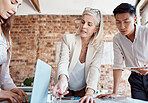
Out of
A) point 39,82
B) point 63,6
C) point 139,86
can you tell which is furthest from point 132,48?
point 63,6

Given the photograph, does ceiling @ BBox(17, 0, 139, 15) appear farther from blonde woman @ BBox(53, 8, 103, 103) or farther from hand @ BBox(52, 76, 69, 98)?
hand @ BBox(52, 76, 69, 98)

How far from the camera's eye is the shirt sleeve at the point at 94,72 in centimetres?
111

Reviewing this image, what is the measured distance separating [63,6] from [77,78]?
3.11 meters

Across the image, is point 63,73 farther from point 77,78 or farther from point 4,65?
point 4,65

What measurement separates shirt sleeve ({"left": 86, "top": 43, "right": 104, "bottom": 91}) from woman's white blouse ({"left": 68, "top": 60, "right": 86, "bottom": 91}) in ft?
0.31

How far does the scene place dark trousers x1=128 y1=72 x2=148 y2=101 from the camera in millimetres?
1375

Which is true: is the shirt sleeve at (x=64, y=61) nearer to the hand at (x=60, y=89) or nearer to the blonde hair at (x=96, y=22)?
the hand at (x=60, y=89)

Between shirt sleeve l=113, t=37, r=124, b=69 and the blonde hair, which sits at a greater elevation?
the blonde hair

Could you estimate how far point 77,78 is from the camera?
132 cm

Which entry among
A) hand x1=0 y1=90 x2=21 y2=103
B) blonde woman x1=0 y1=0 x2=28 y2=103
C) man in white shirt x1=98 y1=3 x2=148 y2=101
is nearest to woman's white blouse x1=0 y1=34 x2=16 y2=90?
blonde woman x1=0 y1=0 x2=28 y2=103

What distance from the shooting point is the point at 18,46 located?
4.32 metres

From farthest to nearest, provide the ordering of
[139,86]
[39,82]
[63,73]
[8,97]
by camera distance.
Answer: [139,86] < [63,73] < [8,97] < [39,82]

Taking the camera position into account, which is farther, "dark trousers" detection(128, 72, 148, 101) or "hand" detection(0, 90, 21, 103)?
"dark trousers" detection(128, 72, 148, 101)

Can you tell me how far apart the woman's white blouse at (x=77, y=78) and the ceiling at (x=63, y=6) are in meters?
2.80
